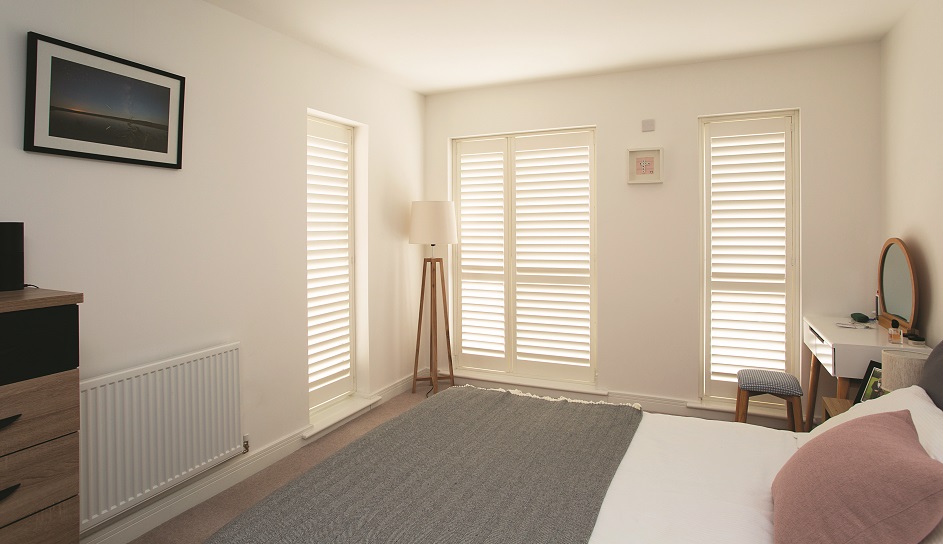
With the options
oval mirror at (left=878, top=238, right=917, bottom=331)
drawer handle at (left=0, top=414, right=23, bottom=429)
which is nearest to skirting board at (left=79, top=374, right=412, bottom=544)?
drawer handle at (left=0, top=414, right=23, bottom=429)

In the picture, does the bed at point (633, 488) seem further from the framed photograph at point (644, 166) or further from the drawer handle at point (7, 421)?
the framed photograph at point (644, 166)

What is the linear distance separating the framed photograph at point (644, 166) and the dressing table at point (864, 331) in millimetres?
1367

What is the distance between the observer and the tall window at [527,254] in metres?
4.29

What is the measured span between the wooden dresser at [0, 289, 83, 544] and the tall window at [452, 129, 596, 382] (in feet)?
10.5

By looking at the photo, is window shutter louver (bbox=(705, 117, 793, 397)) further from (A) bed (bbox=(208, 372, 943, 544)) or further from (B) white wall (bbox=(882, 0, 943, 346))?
(A) bed (bbox=(208, 372, 943, 544))

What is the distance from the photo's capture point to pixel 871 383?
2549 mm

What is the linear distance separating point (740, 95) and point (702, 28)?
28.9 inches

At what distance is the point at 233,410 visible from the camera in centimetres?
288

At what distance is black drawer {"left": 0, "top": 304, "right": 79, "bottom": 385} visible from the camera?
1.58 m

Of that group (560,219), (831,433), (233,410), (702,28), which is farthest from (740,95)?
(233,410)

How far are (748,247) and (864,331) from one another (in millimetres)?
942

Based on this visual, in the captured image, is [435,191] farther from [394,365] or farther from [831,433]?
[831,433]

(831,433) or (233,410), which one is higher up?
(831,433)

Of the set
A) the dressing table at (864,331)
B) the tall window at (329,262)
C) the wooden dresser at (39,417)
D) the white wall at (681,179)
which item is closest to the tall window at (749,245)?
the white wall at (681,179)
